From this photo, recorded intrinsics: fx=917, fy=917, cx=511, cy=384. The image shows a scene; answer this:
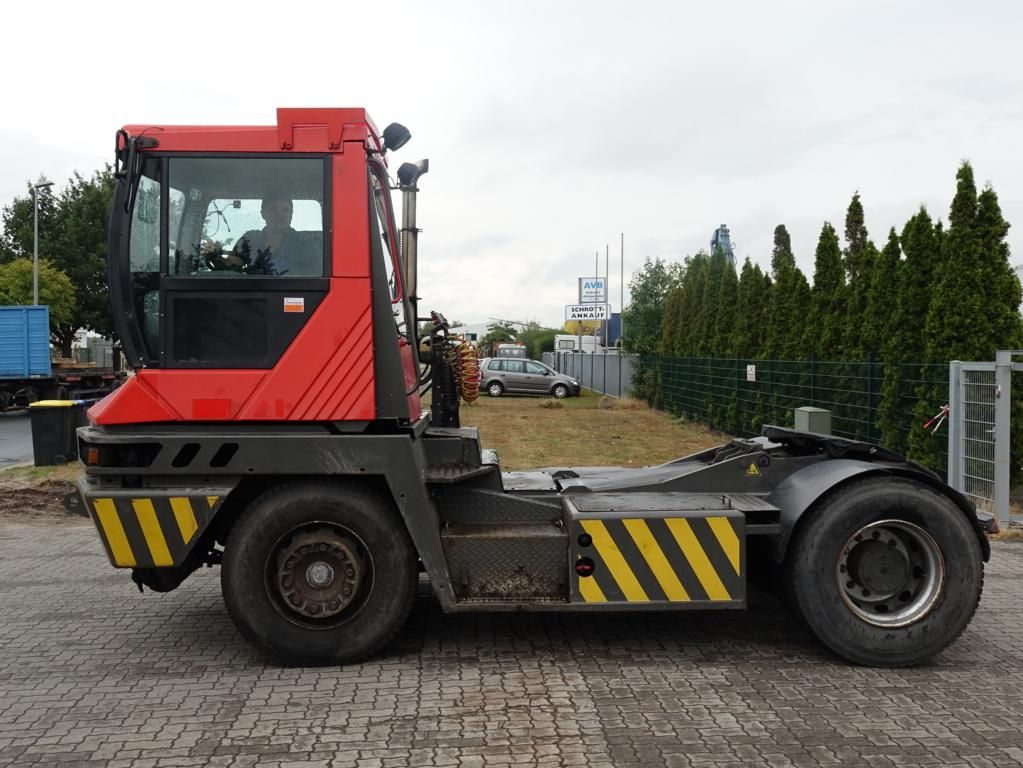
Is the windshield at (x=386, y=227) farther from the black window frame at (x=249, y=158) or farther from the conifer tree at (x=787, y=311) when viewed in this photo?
the conifer tree at (x=787, y=311)

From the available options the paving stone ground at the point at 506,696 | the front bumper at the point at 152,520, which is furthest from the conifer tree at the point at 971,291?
the front bumper at the point at 152,520

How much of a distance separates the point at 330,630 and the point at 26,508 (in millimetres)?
7361

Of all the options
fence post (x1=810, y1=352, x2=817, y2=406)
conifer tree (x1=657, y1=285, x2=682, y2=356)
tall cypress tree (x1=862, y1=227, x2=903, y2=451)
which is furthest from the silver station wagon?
tall cypress tree (x1=862, y1=227, x2=903, y2=451)

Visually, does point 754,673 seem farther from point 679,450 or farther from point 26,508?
point 679,450

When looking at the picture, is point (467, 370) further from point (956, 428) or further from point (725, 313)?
point (725, 313)

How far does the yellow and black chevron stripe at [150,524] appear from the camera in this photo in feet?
16.2

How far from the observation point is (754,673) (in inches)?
195

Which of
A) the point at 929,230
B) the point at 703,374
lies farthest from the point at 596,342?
the point at 929,230

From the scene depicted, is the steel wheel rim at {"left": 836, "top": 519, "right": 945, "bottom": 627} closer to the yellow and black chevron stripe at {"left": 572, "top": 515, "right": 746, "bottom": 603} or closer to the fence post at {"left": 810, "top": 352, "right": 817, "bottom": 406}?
the yellow and black chevron stripe at {"left": 572, "top": 515, "right": 746, "bottom": 603}

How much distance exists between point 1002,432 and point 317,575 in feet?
23.9

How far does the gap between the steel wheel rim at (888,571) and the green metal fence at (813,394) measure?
6.59 m

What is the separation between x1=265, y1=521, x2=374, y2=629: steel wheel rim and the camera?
16.5 ft

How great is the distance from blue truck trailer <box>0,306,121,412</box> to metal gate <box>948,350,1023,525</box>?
20845 millimetres

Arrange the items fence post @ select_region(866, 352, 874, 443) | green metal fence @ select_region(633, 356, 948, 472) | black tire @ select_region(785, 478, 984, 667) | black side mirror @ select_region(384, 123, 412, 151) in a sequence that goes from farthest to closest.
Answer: fence post @ select_region(866, 352, 874, 443), green metal fence @ select_region(633, 356, 948, 472), black side mirror @ select_region(384, 123, 412, 151), black tire @ select_region(785, 478, 984, 667)
